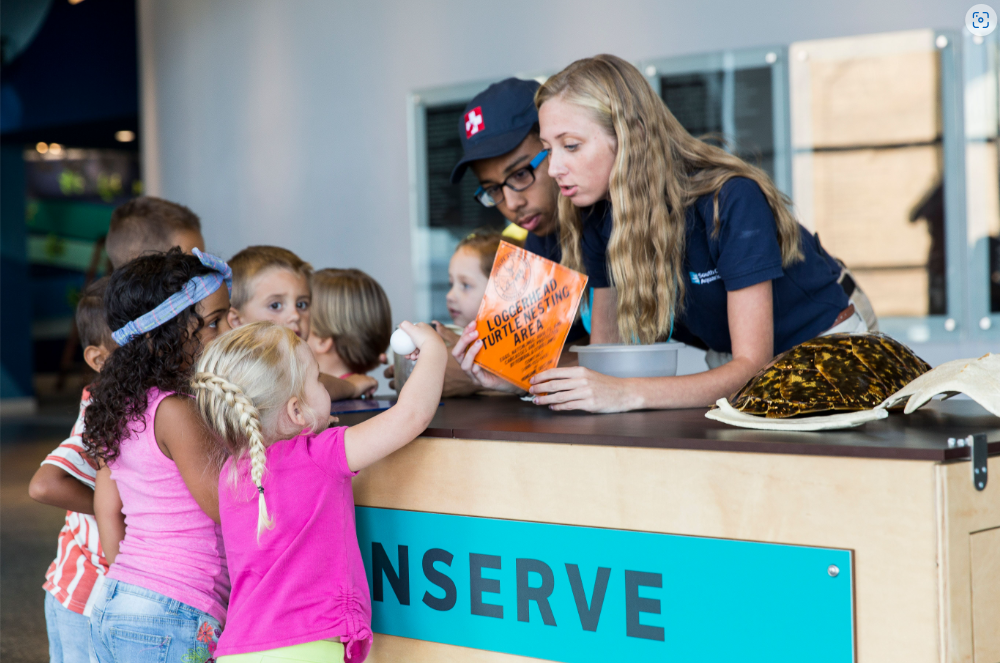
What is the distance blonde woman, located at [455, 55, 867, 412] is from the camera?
5.53 ft

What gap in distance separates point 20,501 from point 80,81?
15.5ft

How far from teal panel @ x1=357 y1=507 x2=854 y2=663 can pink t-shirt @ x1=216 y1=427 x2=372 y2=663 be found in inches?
5.1

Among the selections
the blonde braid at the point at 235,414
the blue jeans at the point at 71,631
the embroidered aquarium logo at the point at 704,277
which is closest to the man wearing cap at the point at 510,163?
the embroidered aquarium logo at the point at 704,277

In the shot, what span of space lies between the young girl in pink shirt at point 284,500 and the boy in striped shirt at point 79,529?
1.52 feet

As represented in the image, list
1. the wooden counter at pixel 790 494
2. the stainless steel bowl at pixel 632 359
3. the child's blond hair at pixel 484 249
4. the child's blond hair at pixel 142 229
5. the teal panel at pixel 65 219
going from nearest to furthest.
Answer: the wooden counter at pixel 790 494
the stainless steel bowl at pixel 632 359
the child's blond hair at pixel 142 229
the child's blond hair at pixel 484 249
the teal panel at pixel 65 219

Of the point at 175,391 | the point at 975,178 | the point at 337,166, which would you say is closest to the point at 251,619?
the point at 175,391

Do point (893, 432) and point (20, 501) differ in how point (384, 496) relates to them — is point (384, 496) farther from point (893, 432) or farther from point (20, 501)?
point (20, 501)

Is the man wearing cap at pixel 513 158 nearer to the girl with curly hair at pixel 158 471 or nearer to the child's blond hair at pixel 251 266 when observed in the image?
the child's blond hair at pixel 251 266

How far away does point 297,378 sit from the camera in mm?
1527

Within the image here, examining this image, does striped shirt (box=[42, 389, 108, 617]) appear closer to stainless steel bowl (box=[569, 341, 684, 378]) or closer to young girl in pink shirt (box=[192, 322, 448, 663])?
young girl in pink shirt (box=[192, 322, 448, 663])

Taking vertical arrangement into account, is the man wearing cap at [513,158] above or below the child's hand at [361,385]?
above

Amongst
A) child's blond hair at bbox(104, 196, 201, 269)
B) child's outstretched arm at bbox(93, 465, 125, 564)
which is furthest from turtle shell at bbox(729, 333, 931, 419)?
child's blond hair at bbox(104, 196, 201, 269)

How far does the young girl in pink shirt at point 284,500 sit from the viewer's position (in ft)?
4.72

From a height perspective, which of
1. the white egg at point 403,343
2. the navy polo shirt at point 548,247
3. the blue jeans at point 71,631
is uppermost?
the navy polo shirt at point 548,247
